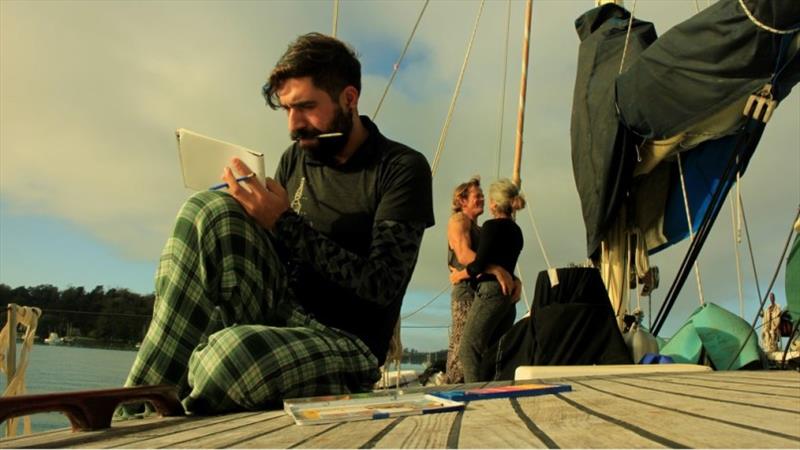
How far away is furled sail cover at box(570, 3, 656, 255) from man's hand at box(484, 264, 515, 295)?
1164 millimetres

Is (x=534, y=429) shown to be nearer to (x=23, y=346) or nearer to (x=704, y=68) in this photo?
(x=23, y=346)

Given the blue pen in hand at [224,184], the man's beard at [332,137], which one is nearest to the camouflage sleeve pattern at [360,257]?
the blue pen in hand at [224,184]

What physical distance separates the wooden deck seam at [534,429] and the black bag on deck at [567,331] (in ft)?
6.28

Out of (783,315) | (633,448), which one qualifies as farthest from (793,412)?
(783,315)

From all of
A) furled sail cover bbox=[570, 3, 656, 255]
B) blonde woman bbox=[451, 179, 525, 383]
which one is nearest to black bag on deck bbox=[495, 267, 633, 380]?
blonde woman bbox=[451, 179, 525, 383]

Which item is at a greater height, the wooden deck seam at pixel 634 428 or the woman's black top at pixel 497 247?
the woman's black top at pixel 497 247

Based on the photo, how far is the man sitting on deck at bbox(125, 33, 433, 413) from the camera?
1.27 metres

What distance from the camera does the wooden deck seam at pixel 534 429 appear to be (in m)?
0.63

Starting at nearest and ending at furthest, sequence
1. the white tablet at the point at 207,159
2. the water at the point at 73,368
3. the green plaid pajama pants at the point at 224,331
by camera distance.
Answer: the green plaid pajama pants at the point at 224,331
the white tablet at the point at 207,159
the water at the point at 73,368

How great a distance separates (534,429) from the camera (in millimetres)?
741

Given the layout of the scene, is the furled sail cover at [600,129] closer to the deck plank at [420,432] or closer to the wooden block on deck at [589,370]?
the wooden block on deck at [589,370]

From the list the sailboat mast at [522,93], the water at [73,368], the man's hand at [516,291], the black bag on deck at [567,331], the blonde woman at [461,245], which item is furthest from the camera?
the water at [73,368]

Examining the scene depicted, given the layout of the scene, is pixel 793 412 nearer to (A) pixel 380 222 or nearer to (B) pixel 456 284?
(A) pixel 380 222

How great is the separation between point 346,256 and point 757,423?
93 cm
